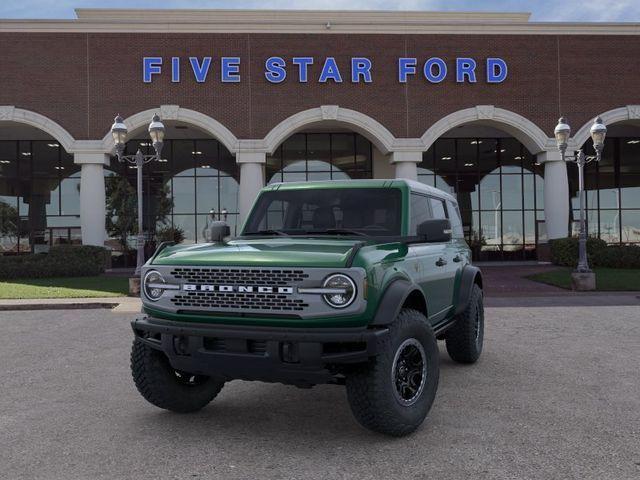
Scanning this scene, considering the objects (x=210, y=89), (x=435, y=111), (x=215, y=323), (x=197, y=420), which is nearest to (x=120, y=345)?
(x=197, y=420)

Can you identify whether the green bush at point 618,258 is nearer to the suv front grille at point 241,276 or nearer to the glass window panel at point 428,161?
the glass window panel at point 428,161

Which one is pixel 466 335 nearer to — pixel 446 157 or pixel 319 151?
pixel 319 151

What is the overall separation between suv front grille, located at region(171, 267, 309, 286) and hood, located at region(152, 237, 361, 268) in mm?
47

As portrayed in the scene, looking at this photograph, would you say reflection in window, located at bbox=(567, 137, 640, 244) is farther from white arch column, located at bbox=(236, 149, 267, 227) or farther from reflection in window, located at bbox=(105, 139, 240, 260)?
reflection in window, located at bbox=(105, 139, 240, 260)

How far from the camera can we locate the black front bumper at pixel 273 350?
377 cm

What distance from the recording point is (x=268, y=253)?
416cm

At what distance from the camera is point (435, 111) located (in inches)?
953

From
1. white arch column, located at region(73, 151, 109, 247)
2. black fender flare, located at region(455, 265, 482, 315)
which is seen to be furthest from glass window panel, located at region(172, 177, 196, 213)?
black fender flare, located at region(455, 265, 482, 315)

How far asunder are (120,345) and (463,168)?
25.1 m

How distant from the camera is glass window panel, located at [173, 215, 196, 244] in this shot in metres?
29.7

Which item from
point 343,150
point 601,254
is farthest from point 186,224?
point 601,254

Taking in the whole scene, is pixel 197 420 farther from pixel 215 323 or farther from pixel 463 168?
pixel 463 168

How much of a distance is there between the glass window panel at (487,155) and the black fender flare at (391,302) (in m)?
27.9

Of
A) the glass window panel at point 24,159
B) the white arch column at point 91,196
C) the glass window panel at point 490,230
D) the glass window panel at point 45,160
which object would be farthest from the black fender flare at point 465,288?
the glass window panel at point 24,159
